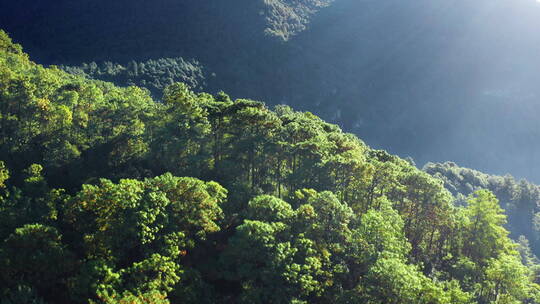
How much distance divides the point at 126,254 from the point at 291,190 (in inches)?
1070

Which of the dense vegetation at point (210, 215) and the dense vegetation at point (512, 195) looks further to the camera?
the dense vegetation at point (512, 195)

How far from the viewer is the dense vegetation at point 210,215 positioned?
2838cm

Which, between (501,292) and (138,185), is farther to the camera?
(501,292)

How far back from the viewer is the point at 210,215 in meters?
34.9

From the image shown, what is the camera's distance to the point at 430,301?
114ft

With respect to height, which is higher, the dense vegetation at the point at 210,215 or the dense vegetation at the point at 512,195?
the dense vegetation at the point at 512,195

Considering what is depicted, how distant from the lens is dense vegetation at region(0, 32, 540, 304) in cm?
2838

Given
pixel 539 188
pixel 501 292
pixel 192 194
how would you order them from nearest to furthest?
pixel 192 194
pixel 501 292
pixel 539 188

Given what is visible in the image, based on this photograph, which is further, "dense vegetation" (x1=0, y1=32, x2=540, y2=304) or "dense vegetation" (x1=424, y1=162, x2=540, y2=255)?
"dense vegetation" (x1=424, y1=162, x2=540, y2=255)

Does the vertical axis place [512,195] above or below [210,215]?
above

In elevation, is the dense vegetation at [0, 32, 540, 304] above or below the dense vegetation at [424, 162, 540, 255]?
below

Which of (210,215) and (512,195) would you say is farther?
(512,195)

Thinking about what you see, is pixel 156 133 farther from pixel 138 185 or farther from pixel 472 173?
pixel 472 173

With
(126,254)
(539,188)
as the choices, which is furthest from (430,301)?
(539,188)
